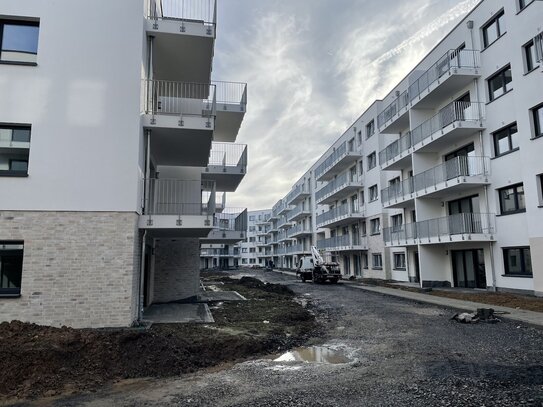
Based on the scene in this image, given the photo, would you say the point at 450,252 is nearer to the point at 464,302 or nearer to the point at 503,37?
the point at 464,302

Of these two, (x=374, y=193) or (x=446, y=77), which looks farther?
(x=374, y=193)

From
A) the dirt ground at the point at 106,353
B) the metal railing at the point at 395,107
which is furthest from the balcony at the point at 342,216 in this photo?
the dirt ground at the point at 106,353

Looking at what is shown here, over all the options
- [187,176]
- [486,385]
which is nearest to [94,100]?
[187,176]

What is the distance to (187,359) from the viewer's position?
820 cm

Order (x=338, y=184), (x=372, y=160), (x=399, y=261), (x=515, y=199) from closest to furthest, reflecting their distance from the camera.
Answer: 1. (x=515, y=199)
2. (x=399, y=261)
3. (x=372, y=160)
4. (x=338, y=184)

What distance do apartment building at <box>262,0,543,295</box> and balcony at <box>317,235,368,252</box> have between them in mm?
5829

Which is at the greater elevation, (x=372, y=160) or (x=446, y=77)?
(x=446, y=77)

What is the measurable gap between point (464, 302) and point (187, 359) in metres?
13.5

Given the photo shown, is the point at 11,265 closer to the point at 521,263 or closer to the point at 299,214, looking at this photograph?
the point at 521,263

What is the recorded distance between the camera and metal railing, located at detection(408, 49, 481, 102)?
21.5 meters

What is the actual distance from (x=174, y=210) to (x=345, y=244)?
25.9 metres

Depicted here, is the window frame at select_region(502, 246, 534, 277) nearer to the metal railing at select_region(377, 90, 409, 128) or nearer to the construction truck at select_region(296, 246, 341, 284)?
the metal railing at select_region(377, 90, 409, 128)

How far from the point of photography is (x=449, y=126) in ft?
70.4

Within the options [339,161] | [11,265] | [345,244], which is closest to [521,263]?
[11,265]
